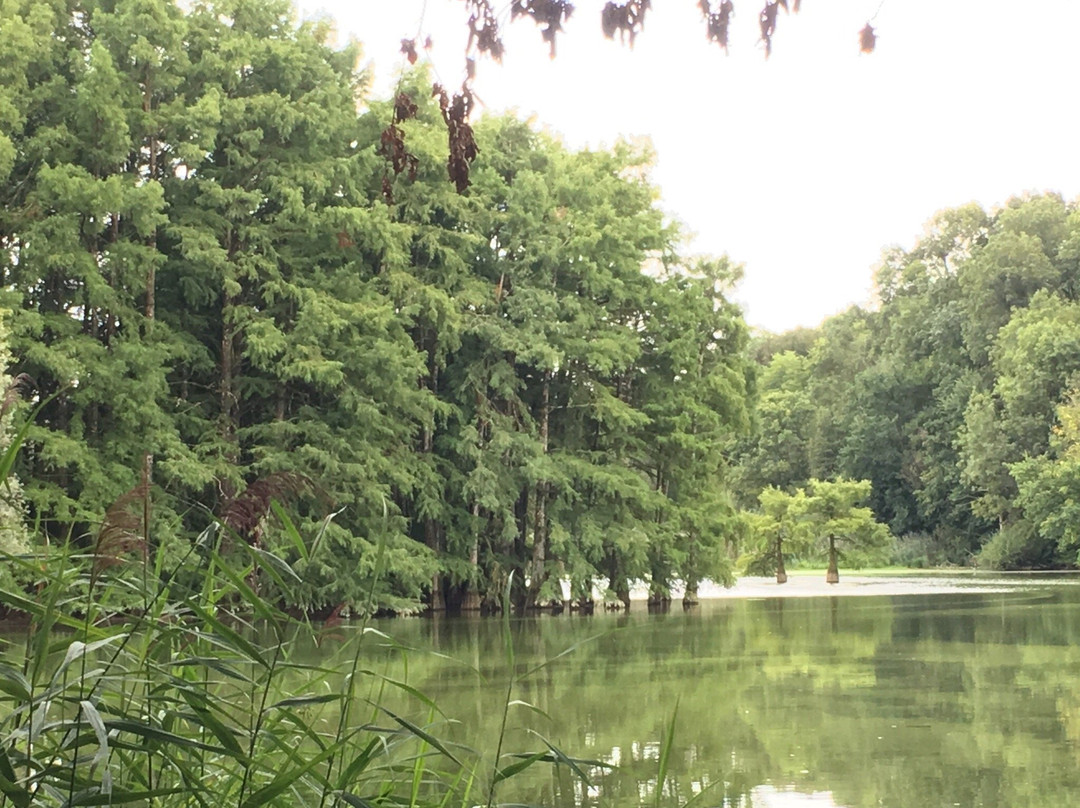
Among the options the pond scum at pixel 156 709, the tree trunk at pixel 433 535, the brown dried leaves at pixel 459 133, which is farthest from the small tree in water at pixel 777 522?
the pond scum at pixel 156 709

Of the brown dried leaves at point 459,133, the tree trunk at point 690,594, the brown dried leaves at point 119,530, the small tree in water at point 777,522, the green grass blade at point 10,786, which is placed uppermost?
the small tree in water at point 777,522

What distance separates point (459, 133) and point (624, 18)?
512 mm

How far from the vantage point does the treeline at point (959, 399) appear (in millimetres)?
40062

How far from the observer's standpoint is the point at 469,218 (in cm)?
2547

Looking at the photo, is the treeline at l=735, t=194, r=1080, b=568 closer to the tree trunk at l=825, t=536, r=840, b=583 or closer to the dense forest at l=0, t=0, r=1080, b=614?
the tree trunk at l=825, t=536, r=840, b=583

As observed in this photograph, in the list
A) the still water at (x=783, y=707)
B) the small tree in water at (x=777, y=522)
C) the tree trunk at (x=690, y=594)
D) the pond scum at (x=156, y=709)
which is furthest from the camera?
the small tree in water at (x=777, y=522)

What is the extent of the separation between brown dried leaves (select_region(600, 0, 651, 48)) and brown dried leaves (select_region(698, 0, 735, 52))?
0.14 m

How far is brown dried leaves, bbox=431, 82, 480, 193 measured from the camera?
2902 millimetres

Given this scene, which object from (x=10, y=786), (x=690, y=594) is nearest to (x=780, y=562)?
(x=690, y=594)

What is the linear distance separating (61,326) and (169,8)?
16.9 ft

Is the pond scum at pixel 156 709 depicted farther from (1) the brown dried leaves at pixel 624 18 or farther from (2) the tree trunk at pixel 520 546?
(2) the tree trunk at pixel 520 546

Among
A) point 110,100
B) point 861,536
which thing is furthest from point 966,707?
point 861,536

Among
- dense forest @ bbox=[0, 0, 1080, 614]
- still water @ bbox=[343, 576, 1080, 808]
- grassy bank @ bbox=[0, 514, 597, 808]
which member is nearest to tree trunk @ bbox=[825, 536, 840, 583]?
dense forest @ bbox=[0, 0, 1080, 614]

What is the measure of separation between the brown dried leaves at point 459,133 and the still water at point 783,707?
0.95 meters
